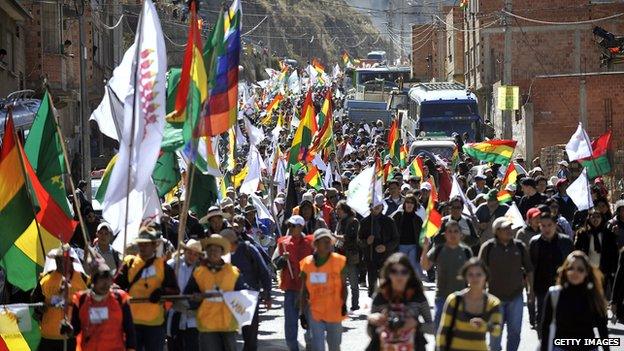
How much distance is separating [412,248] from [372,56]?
10747cm

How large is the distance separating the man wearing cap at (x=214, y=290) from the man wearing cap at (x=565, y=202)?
8942 millimetres

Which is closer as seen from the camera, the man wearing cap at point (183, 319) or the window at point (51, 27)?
the man wearing cap at point (183, 319)

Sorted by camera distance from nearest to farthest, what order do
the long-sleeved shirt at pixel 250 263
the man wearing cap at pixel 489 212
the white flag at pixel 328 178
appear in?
the long-sleeved shirt at pixel 250 263 → the man wearing cap at pixel 489 212 → the white flag at pixel 328 178

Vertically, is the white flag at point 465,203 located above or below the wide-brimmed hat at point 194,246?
above

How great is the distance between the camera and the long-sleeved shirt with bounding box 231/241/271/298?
48.4ft

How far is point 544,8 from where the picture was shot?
5272 cm

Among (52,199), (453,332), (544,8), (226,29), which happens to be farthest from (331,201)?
(544,8)

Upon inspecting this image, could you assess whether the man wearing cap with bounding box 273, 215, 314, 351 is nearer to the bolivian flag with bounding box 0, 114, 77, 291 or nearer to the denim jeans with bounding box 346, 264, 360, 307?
the bolivian flag with bounding box 0, 114, 77, 291

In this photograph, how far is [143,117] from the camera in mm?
13500

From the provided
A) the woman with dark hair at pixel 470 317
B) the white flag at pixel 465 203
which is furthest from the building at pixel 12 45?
the woman with dark hair at pixel 470 317

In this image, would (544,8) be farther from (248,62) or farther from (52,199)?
(248,62)

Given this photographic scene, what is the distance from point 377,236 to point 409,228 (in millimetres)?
659

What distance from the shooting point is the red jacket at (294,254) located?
50.0 ft

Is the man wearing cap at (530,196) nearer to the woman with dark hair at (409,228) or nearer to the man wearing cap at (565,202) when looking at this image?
the man wearing cap at (565,202)
